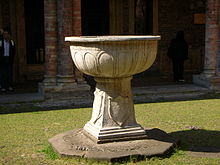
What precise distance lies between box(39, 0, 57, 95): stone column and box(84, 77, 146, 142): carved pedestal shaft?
387 centimetres

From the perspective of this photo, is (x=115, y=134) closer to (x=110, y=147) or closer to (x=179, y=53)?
(x=110, y=147)

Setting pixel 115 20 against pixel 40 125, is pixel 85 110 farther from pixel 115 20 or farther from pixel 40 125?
pixel 115 20

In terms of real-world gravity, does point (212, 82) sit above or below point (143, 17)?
below

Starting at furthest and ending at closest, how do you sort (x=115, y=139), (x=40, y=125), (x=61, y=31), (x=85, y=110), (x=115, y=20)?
(x=115, y=20) → (x=61, y=31) → (x=85, y=110) → (x=40, y=125) → (x=115, y=139)

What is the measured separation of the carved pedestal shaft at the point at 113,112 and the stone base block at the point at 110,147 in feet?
0.40

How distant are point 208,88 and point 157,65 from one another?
378 centimetres

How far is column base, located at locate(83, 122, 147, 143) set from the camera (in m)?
4.98

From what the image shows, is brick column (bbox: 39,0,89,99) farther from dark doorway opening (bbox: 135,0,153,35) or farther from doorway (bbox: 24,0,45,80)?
dark doorway opening (bbox: 135,0,153,35)

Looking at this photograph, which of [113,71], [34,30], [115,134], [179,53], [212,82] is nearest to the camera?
[113,71]

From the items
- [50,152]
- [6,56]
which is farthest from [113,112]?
[6,56]

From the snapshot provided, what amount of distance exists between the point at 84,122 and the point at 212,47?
499 cm

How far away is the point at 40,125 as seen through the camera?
6.73 metres

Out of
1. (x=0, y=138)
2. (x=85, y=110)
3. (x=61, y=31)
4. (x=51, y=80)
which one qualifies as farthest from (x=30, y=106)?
(x=0, y=138)

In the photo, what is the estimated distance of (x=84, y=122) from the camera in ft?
22.7
